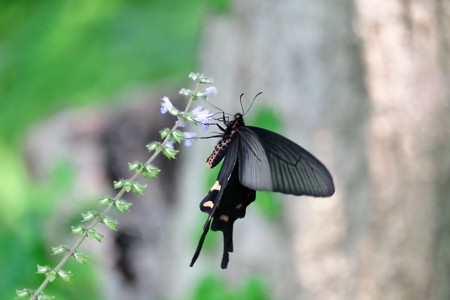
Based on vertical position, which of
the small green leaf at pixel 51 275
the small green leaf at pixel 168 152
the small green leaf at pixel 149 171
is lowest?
the small green leaf at pixel 51 275

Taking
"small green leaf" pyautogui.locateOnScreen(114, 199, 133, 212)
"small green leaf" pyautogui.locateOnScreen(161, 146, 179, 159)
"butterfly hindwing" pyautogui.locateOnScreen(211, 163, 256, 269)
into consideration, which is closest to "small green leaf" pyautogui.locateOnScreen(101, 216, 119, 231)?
"small green leaf" pyautogui.locateOnScreen(114, 199, 133, 212)

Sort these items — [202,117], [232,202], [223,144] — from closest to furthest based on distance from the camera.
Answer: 1. [202,117]
2. [223,144]
3. [232,202]

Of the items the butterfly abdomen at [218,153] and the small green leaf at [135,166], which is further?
the butterfly abdomen at [218,153]

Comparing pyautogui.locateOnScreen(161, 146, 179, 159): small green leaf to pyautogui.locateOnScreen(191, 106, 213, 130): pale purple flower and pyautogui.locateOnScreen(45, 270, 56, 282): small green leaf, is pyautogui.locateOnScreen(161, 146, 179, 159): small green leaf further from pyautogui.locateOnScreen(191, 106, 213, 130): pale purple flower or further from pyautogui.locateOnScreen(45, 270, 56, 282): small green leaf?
pyautogui.locateOnScreen(45, 270, 56, 282): small green leaf

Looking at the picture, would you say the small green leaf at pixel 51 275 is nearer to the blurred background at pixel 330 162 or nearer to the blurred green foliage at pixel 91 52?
the blurred background at pixel 330 162

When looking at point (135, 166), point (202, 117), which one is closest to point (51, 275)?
point (135, 166)

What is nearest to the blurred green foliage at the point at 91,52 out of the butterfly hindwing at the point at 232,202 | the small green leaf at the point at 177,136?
the butterfly hindwing at the point at 232,202

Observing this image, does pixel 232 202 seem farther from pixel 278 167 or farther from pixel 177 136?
pixel 177 136
